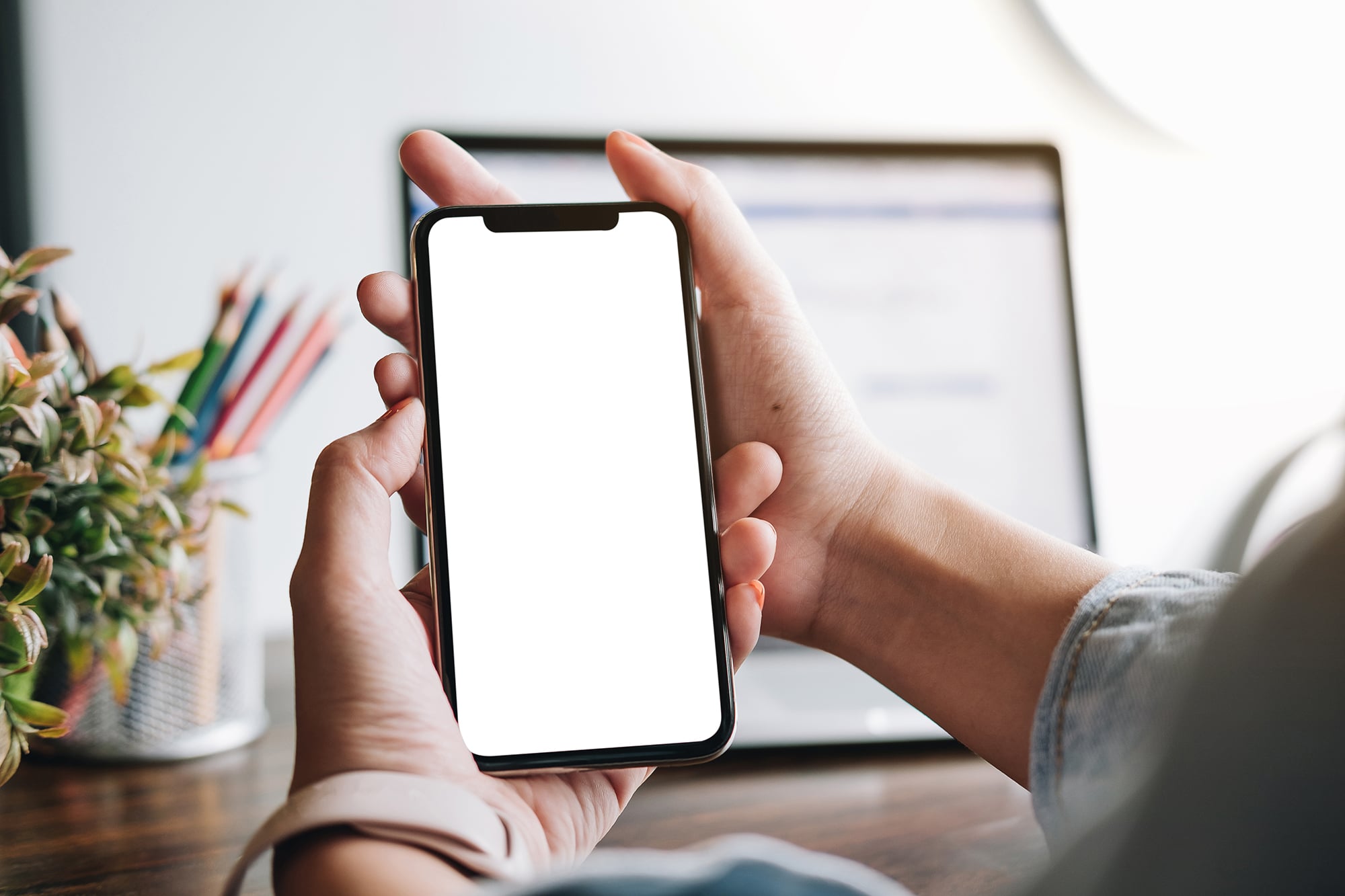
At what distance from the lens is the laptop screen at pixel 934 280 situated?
0.66 m

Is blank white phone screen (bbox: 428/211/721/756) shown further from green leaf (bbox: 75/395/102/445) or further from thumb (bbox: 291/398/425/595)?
green leaf (bbox: 75/395/102/445)

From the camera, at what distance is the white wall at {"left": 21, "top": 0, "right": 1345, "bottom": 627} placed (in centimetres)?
70

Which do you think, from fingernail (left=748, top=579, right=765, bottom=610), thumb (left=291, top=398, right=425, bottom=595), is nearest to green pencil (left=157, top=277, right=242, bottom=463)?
thumb (left=291, top=398, right=425, bottom=595)

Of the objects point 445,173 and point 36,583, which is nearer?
point 36,583

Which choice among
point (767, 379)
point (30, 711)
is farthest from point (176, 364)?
point (767, 379)

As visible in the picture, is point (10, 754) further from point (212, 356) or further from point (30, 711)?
point (212, 356)

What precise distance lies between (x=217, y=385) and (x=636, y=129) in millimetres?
377

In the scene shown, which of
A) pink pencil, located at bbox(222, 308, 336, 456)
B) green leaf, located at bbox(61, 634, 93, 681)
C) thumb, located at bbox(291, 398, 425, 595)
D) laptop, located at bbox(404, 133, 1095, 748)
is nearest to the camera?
thumb, located at bbox(291, 398, 425, 595)

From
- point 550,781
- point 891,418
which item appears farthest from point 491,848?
point 891,418

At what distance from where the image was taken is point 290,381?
581mm

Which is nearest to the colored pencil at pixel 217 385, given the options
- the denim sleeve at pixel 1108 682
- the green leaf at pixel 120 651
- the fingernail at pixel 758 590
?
the green leaf at pixel 120 651

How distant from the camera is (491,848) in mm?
254

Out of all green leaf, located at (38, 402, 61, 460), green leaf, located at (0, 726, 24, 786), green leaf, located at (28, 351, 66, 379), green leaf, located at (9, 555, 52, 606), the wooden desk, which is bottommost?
the wooden desk

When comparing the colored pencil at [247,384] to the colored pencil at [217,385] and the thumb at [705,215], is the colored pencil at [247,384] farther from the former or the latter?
the thumb at [705,215]
